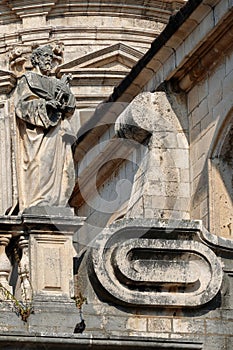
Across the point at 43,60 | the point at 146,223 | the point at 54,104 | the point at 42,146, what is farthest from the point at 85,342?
the point at 43,60

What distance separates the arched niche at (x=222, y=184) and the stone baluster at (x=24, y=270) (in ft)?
14.0

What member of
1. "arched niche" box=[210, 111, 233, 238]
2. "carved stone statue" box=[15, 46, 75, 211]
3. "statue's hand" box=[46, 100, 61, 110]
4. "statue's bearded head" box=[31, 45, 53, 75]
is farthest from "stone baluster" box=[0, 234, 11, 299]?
"arched niche" box=[210, 111, 233, 238]

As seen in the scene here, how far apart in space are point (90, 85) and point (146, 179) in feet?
43.5

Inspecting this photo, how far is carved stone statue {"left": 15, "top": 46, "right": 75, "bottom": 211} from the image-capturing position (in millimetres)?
23531

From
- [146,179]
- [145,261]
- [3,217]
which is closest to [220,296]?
[145,261]

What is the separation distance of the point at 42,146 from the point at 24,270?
1542mm

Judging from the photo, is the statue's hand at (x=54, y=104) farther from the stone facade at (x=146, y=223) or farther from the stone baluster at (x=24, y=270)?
the stone baluster at (x=24, y=270)

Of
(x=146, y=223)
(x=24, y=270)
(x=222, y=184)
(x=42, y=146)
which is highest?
(x=222, y=184)

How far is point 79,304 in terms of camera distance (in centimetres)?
2270

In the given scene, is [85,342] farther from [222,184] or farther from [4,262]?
[222,184]

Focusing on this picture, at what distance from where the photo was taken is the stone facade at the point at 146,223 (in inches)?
894

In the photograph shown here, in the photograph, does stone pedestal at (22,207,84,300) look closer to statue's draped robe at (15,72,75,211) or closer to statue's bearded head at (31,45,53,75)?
statue's draped robe at (15,72,75,211)

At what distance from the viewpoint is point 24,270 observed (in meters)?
22.9

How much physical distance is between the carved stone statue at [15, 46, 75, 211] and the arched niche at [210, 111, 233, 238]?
3.49 m
